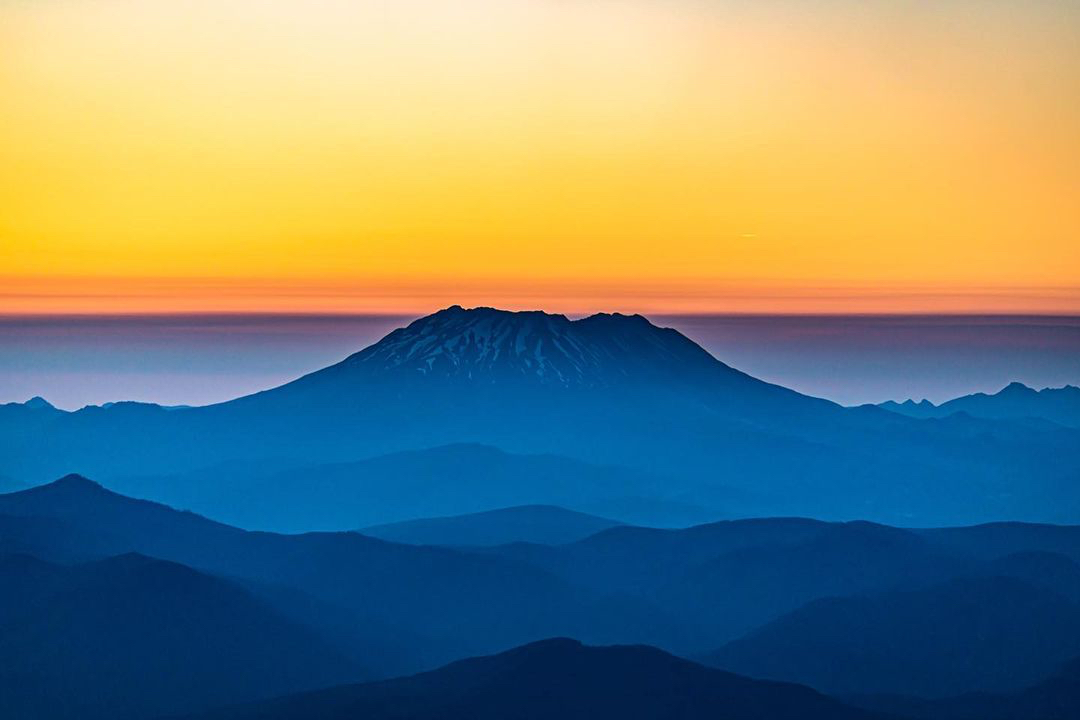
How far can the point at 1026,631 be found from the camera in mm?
186500

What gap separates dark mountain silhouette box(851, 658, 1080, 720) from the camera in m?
145

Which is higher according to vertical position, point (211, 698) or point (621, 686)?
point (621, 686)

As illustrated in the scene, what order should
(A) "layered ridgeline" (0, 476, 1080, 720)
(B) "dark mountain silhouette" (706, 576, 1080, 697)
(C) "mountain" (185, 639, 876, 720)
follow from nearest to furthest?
(C) "mountain" (185, 639, 876, 720) < (A) "layered ridgeline" (0, 476, 1080, 720) < (B) "dark mountain silhouette" (706, 576, 1080, 697)

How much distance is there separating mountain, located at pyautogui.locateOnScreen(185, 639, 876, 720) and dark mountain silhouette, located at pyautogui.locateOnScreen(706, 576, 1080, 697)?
125 ft

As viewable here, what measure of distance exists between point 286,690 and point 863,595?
7615 centimetres

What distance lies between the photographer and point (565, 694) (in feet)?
428

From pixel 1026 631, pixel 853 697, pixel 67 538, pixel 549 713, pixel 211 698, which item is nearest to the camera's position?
pixel 549 713

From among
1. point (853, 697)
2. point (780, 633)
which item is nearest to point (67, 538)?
point (780, 633)

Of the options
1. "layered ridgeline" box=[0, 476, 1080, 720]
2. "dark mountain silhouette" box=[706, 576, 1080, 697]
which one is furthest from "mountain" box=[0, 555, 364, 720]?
"dark mountain silhouette" box=[706, 576, 1080, 697]

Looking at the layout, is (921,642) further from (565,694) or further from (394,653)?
(565,694)

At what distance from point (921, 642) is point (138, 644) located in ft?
288

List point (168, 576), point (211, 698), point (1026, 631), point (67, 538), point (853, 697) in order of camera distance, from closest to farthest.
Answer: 1. point (853, 697)
2. point (211, 698)
3. point (168, 576)
4. point (1026, 631)
5. point (67, 538)

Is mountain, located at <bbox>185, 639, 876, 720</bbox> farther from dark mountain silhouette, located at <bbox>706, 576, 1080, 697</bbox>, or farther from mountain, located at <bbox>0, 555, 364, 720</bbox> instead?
dark mountain silhouette, located at <bbox>706, 576, 1080, 697</bbox>

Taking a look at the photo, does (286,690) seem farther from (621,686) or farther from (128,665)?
(621,686)
